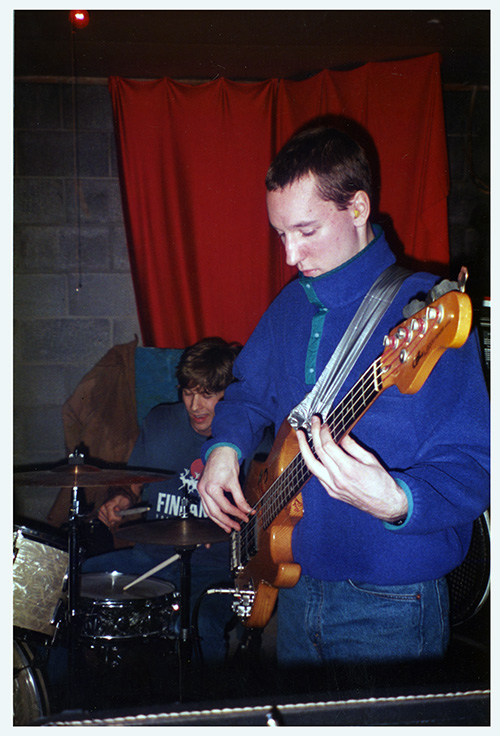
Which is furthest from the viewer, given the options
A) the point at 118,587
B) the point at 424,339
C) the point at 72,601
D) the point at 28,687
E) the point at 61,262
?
the point at 61,262

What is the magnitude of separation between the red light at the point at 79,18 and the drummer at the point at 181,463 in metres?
1.49

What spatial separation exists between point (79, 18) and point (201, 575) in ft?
8.12

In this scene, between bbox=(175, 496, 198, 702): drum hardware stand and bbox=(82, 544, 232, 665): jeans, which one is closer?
bbox=(175, 496, 198, 702): drum hardware stand

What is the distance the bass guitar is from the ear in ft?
1.22

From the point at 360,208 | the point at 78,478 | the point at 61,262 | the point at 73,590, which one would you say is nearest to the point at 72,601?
the point at 73,590

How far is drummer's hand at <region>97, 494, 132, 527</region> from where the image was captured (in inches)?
107

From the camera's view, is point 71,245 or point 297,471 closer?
point 297,471

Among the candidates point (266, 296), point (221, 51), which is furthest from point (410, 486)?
point (221, 51)

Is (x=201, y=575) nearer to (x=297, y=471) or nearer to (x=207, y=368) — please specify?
(x=207, y=368)

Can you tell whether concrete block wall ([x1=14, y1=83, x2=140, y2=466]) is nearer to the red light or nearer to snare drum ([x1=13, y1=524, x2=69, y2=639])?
the red light

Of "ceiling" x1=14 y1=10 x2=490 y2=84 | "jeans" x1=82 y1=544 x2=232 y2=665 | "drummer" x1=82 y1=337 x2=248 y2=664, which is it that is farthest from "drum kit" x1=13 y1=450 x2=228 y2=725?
"ceiling" x1=14 y1=10 x2=490 y2=84

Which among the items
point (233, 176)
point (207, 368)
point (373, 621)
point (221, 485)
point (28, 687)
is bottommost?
point (28, 687)

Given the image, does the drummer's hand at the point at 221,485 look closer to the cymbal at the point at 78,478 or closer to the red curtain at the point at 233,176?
the cymbal at the point at 78,478

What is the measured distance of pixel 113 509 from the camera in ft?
8.96
